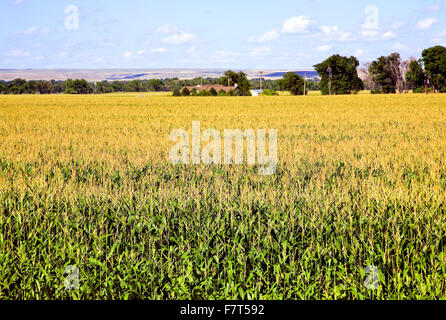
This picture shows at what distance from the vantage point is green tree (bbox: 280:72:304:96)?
115188 millimetres

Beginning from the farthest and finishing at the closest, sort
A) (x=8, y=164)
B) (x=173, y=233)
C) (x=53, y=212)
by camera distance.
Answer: (x=8, y=164) → (x=53, y=212) → (x=173, y=233)

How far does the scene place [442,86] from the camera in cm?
9344

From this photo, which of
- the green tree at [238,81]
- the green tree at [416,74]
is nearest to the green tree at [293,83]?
the green tree at [238,81]

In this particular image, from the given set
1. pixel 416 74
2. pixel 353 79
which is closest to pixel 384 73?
pixel 353 79

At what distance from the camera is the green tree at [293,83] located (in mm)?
115188

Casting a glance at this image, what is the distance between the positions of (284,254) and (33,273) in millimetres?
2645

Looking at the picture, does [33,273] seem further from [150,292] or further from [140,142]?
[140,142]

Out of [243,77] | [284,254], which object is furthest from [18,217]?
[243,77]

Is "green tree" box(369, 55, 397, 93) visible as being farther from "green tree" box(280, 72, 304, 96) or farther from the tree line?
"green tree" box(280, 72, 304, 96)

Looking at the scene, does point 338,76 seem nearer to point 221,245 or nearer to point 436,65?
point 436,65

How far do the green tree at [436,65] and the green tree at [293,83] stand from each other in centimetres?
2967

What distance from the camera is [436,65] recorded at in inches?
3740

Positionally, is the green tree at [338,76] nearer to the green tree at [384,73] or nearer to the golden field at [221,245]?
the green tree at [384,73]

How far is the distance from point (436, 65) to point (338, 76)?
78.0 ft
